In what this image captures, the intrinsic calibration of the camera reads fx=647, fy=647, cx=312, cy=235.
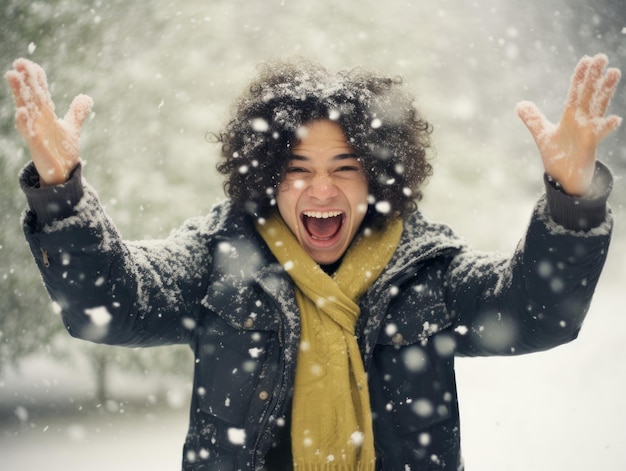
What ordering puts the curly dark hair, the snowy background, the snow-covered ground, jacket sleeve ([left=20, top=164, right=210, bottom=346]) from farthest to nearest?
the snowy background < the snow-covered ground < the curly dark hair < jacket sleeve ([left=20, top=164, right=210, bottom=346])

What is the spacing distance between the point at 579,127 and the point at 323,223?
114 centimetres

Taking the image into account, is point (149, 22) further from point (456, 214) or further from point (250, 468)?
point (250, 468)

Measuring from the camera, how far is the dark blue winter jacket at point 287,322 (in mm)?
1925

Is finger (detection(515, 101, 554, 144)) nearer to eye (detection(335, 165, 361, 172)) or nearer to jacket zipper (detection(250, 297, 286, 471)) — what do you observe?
eye (detection(335, 165, 361, 172))

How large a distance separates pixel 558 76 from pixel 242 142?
20.0ft

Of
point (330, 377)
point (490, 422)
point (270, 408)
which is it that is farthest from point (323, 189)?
point (490, 422)

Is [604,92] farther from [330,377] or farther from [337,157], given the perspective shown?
[330,377]

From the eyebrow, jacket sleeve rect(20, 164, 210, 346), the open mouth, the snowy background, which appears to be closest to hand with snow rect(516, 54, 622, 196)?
the eyebrow

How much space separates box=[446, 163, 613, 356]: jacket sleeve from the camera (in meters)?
1.77

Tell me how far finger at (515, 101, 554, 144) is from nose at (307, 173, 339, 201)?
0.79m

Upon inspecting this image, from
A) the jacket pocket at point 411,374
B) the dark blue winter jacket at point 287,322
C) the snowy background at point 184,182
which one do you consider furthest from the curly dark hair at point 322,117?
the snowy background at point 184,182

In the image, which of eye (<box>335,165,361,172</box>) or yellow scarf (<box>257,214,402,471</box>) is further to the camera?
eye (<box>335,165,361,172</box>)

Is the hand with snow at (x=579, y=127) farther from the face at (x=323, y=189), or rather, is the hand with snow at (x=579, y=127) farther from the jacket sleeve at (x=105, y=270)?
the jacket sleeve at (x=105, y=270)

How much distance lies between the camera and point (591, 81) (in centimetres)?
164
